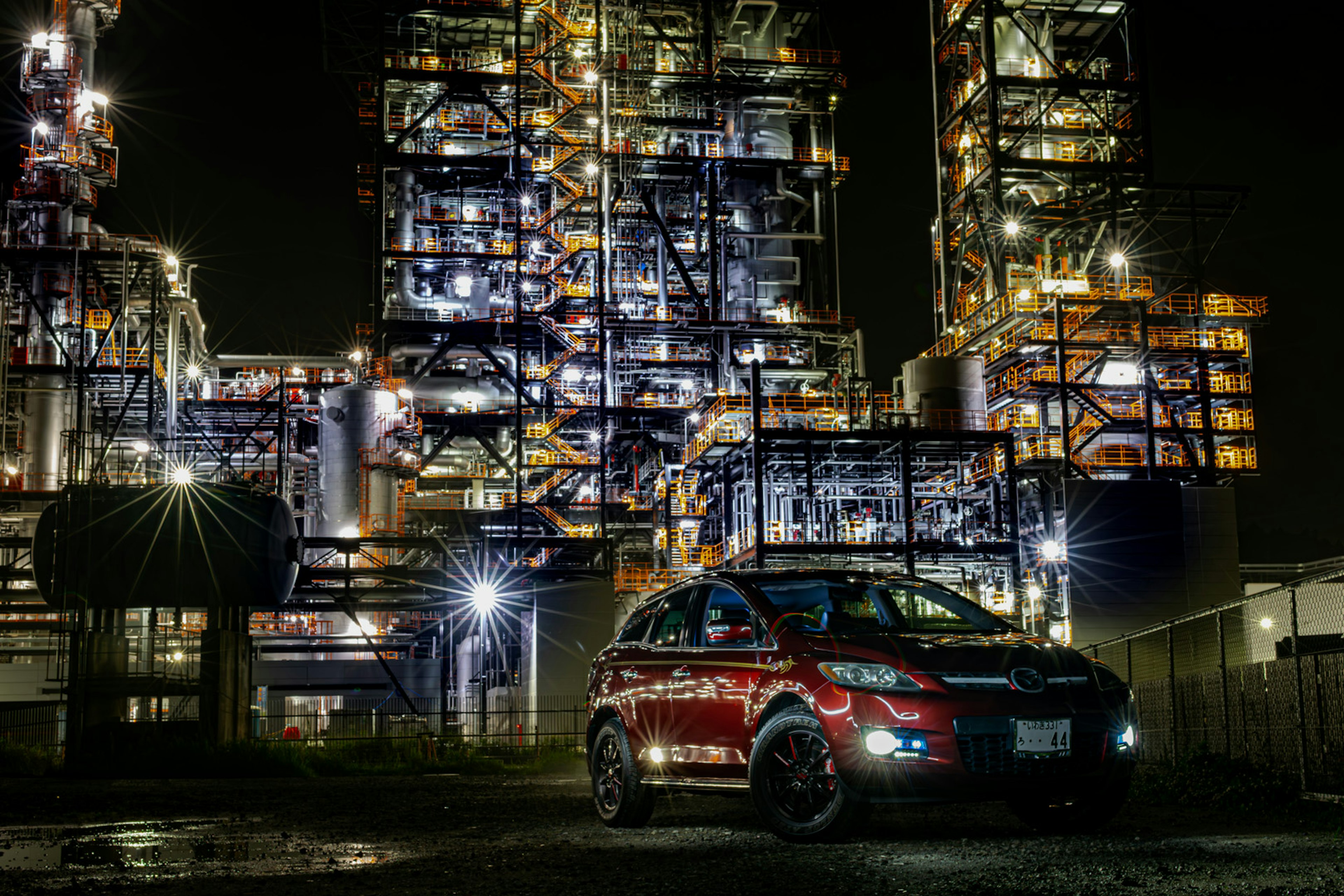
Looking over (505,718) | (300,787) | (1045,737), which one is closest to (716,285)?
(505,718)

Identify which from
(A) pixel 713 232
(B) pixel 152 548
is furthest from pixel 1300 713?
(A) pixel 713 232

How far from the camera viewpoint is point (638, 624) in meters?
10.7

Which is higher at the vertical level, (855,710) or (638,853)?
(855,710)

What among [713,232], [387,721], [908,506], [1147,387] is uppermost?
[713,232]

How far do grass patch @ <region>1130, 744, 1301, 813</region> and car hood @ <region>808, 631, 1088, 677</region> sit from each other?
315 cm

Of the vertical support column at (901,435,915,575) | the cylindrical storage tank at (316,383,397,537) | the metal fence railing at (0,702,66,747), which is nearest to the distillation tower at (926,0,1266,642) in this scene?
the vertical support column at (901,435,915,575)

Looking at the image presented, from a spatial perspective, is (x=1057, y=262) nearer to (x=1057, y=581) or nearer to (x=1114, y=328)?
(x=1114, y=328)

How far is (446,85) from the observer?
192 feet

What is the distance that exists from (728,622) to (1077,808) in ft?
8.30

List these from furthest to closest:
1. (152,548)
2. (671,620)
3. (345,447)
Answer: (345,447), (152,548), (671,620)

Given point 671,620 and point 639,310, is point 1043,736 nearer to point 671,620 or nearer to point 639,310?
point 671,620

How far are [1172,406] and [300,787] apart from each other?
137ft

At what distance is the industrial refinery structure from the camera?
4444 centimetres

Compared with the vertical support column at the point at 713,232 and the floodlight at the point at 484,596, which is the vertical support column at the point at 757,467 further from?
the vertical support column at the point at 713,232
